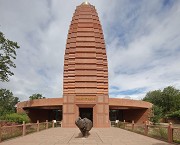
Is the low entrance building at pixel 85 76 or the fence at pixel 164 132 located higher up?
the low entrance building at pixel 85 76

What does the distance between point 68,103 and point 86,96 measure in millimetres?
2921

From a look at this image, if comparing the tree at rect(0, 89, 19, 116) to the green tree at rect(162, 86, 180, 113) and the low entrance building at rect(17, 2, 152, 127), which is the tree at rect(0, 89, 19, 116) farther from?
the green tree at rect(162, 86, 180, 113)

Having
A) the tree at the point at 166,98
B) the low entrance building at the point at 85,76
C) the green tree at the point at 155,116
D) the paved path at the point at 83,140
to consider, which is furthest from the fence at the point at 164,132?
the tree at the point at 166,98

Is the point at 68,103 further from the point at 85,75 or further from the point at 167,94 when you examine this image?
the point at 167,94

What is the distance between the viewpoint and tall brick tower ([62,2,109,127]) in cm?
3984

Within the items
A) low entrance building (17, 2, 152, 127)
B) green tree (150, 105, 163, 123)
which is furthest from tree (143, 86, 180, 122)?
low entrance building (17, 2, 152, 127)

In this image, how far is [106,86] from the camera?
141 feet

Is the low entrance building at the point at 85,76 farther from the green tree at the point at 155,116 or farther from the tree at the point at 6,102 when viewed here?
the tree at the point at 6,102

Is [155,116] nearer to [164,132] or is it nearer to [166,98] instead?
[164,132]

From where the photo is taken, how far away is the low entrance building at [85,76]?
131 feet

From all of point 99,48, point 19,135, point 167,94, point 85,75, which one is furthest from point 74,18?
point 167,94

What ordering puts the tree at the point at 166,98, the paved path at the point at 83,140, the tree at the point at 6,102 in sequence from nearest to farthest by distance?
the paved path at the point at 83,140
the tree at the point at 6,102
the tree at the point at 166,98

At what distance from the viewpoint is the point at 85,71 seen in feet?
140

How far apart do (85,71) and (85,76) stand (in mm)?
809
